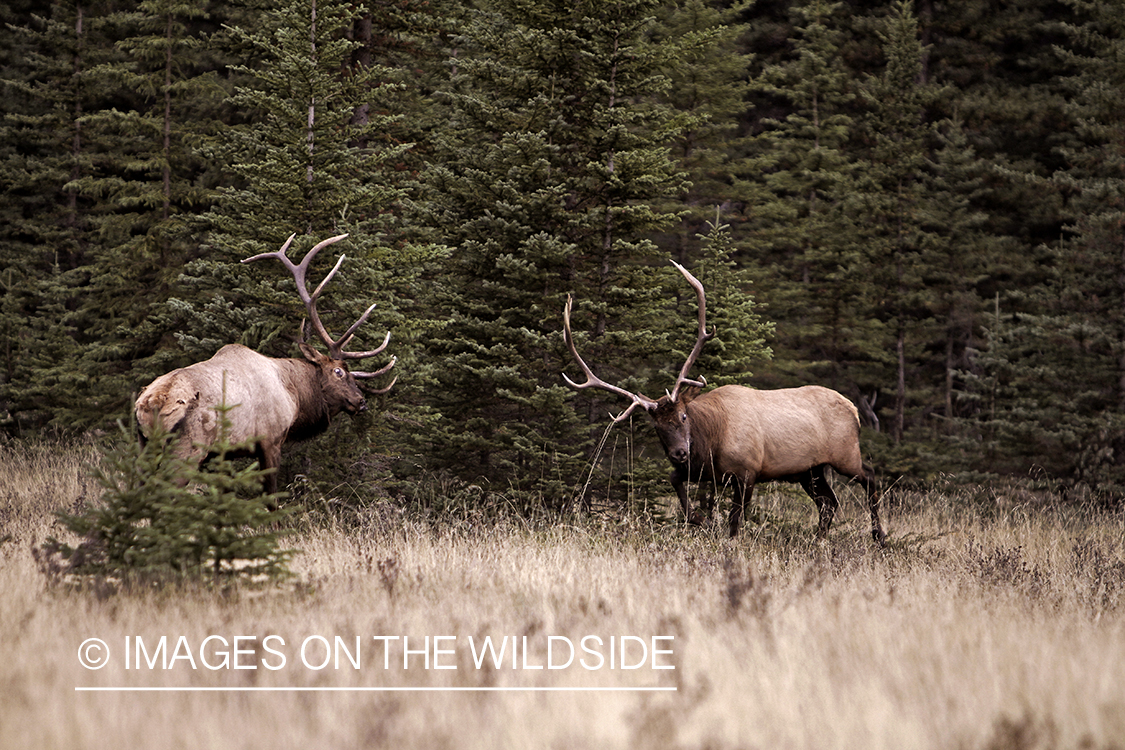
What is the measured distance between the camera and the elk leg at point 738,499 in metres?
9.15

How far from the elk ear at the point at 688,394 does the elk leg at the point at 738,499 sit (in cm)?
97

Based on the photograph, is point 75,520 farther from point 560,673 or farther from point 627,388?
point 627,388

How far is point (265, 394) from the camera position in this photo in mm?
8242

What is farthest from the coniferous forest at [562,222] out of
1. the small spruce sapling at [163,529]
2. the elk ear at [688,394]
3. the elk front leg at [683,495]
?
the small spruce sapling at [163,529]

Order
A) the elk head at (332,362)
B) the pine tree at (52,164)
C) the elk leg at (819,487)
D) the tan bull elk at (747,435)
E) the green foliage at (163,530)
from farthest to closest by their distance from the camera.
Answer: the pine tree at (52,164) < the elk leg at (819,487) < the tan bull elk at (747,435) < the elk head at (332,362) < the green foliage at (163,530)

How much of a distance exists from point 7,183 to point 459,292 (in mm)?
18008

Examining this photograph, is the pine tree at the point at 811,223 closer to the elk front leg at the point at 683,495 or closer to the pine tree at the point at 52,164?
the elk front leg at the point at 683,495

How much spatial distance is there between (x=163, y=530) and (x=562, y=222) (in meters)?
6.11

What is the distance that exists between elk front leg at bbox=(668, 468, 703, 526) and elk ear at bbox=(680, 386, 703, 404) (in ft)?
2.35

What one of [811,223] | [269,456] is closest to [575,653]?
[269,456]

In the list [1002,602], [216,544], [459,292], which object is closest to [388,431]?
[459,292]

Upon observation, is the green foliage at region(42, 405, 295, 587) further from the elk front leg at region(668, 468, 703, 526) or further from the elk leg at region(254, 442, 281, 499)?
the elk front leg at region(668, 468, 703, 526)

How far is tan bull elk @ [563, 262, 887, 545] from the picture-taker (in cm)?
926

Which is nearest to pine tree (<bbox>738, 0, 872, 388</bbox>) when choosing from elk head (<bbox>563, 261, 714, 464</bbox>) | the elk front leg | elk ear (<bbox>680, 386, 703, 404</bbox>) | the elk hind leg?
the elk hind leg
